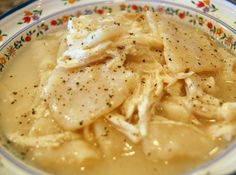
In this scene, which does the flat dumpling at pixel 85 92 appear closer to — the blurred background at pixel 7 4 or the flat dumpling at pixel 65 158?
the flat dumpling at pixel 65 158

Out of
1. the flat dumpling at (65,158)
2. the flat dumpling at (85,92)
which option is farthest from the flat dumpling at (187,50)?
the flat dumpling at (65,158)

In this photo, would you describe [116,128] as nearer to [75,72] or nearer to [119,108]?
[119,108]

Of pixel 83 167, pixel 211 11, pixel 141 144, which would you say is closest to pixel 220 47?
pixel 211 11

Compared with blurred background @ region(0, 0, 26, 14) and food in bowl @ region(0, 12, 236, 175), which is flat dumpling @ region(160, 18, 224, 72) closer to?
food in bowl @ region(0, 12, 236, 175)

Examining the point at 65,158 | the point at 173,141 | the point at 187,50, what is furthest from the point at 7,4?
the point at 173,141

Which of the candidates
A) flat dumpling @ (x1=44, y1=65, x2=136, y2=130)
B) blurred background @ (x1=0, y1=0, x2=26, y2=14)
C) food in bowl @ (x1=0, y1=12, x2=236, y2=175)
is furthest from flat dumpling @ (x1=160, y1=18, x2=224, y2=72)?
blurred background @ (x1=0, y1=0, x2=26, y2=14)

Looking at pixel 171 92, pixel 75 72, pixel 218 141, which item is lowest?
pixel 218 141

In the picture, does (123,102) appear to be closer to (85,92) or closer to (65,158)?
(85,92)
